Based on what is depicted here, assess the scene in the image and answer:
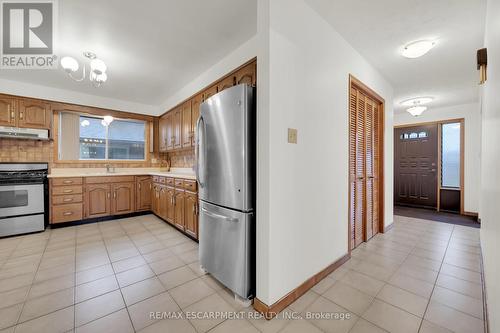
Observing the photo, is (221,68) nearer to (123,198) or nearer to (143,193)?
(143,193)

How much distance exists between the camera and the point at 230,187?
1.73 meters

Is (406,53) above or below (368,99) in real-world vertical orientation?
above

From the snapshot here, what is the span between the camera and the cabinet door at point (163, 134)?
14.9 feet

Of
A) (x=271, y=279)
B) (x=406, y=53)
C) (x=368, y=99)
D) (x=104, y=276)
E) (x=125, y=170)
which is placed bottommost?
(x=104, y=276)

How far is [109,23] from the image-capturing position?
207 centimetres

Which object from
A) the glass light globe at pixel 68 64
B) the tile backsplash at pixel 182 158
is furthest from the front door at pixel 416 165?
the glass light globe at pixel 68 64

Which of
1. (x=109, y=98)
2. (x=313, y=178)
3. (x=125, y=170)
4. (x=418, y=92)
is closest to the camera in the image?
(x=313, y=178)

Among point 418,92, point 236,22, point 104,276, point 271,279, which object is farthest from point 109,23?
point 418,92

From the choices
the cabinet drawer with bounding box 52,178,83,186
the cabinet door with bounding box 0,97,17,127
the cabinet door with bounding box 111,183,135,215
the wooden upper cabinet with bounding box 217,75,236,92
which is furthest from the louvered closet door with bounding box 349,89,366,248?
the cabinet door with bounding box 0,97,17,127

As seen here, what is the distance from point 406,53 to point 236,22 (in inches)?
80.6

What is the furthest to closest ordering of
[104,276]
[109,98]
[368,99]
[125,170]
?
[125,170] < [109,98] < [368,99] < [104,276]

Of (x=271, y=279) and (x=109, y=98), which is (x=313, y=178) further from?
(x=109, y=98)

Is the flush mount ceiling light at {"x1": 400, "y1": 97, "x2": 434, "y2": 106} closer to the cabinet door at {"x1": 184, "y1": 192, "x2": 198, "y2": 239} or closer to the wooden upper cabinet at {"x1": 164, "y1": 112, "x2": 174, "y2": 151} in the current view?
the cabinet door at {"x1": 184, "y1": 192, "x2": 198, "y2": 239}

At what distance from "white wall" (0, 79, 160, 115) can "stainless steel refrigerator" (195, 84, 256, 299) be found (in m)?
3.50
